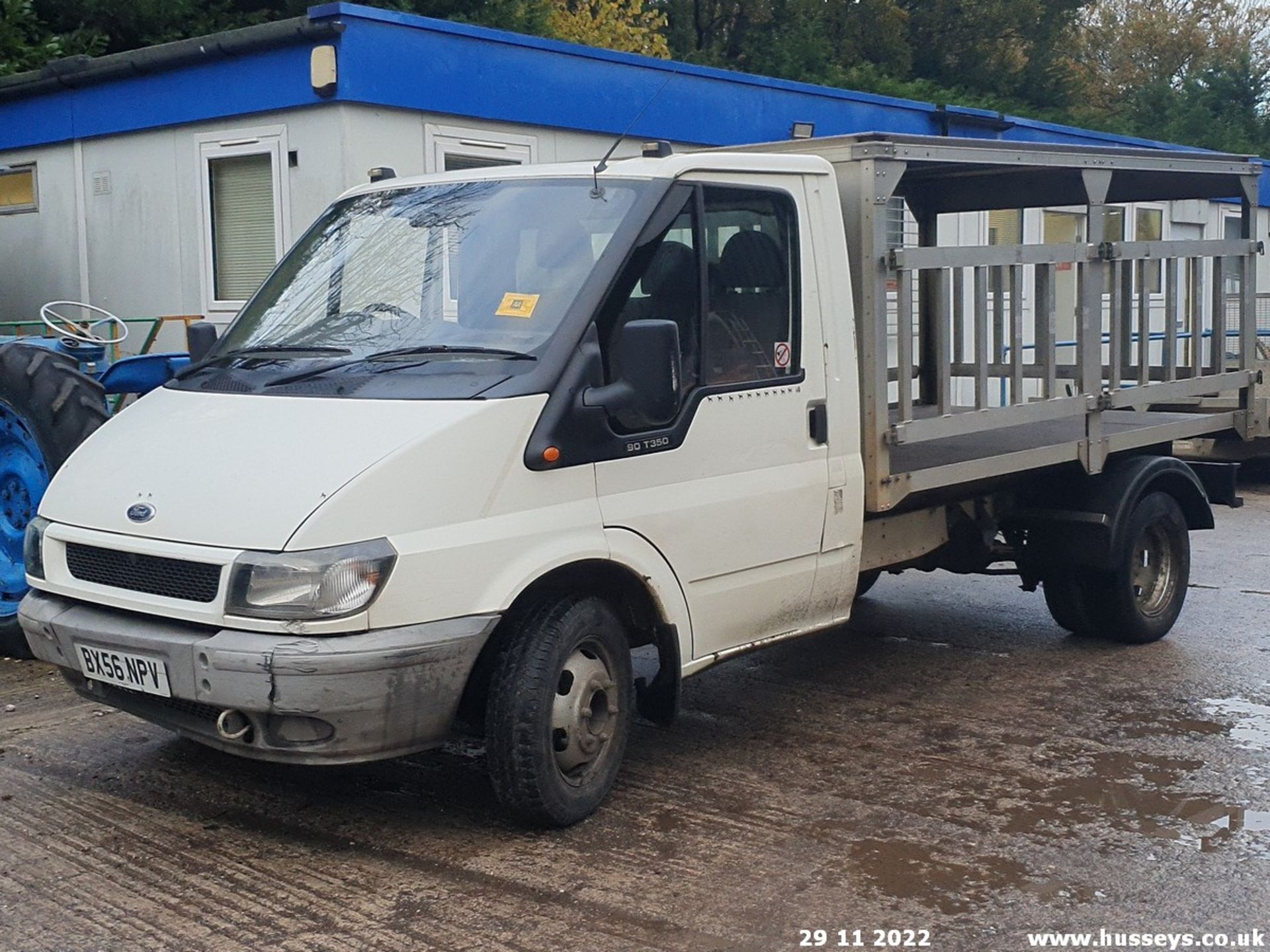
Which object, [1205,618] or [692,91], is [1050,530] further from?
[692,91]

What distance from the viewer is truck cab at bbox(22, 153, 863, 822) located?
446 cm

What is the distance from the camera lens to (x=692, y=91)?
12.8 meters

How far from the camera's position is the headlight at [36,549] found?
16.9 ft

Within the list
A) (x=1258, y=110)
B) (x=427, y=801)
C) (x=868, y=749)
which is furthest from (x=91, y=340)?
(x=1258, y=110)

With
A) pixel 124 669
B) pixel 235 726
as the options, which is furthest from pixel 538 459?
pixel 124 669

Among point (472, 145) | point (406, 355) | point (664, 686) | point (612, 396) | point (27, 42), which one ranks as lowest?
point (664, 686)

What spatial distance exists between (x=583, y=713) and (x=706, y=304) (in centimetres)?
155

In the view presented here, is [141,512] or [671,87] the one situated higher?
[671,87]

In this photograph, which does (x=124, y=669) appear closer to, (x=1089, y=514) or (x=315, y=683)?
(x=315, y=683)

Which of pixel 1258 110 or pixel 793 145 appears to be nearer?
pixel 793 145

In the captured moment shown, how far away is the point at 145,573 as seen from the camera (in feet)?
15.5

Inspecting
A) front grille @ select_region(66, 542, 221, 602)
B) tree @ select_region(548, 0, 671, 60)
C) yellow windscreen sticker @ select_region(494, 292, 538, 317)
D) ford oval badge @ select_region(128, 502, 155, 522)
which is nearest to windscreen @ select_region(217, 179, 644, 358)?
yellow windscreen sticker @ select_region(494, 292, 538, 317)

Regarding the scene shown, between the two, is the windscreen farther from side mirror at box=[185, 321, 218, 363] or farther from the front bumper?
the front bumper

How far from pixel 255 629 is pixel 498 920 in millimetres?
1107
